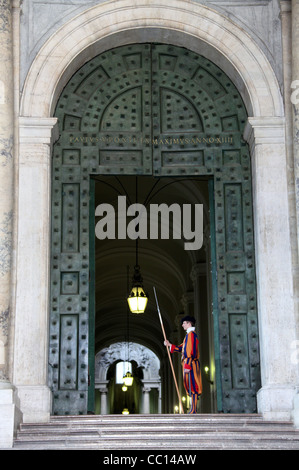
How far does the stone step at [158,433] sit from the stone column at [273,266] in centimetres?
68

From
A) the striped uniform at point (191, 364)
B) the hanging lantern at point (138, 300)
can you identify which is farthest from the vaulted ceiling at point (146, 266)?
the striped uniform at point (191, 364)

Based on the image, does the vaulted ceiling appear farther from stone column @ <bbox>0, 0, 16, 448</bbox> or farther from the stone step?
the stone step

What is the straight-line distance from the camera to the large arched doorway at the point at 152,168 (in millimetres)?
Answer: 10820

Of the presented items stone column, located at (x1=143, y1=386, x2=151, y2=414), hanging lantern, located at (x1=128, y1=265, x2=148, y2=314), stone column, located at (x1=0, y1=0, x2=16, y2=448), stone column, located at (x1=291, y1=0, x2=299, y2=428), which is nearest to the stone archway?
stone column, located at (x1=291, y1=0, x2=299, y2=428)

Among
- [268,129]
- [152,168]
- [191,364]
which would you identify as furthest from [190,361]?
[268,129]

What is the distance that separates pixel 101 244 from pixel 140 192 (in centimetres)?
418

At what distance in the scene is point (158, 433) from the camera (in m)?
8.88

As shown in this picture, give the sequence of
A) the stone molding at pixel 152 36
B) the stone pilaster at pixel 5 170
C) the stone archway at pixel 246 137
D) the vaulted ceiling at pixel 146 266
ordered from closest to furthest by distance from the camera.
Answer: the stone pilaster at pixel 5 170
the stone archway at pixel 246 137
the stone molding at pixel 152 36
the vaulted ceiling at pixel 146 266

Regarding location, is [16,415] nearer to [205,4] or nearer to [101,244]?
[205,4]

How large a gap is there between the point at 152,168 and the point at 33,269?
7.23 ft

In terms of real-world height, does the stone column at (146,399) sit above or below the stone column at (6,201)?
above

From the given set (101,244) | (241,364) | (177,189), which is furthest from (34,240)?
(101,244)

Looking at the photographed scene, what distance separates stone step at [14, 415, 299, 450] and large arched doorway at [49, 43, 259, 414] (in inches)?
46.4

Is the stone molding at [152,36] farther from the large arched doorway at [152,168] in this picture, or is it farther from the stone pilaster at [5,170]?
the stone pilaster at [5,170]
